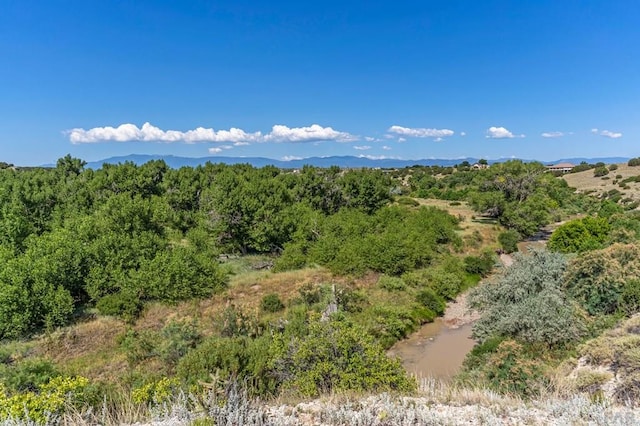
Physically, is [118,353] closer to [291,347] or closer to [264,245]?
[291,347]

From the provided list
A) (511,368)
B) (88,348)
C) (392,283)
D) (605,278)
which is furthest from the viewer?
(392,283)

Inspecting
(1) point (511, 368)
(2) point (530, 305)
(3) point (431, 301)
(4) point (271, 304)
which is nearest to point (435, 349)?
(3) point (431, 301)

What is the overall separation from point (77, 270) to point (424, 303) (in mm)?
19603

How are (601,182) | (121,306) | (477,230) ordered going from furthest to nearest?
(601,182), (477,230), (121,306)

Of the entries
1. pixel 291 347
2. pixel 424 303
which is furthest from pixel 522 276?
pixel 291 347

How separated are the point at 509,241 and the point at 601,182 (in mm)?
43028

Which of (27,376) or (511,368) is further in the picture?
(511,368)

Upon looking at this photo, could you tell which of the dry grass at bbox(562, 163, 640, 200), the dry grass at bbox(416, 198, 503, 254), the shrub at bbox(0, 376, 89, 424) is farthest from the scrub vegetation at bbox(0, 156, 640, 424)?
the dry grass at bbox(562, 163, 640, 200)

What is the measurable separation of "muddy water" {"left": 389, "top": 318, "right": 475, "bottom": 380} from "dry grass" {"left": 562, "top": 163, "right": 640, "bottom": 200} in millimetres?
44963

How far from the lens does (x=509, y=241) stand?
33.6 meters

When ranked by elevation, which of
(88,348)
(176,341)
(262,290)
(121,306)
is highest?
(176,341)

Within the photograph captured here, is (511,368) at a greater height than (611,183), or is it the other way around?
(611,183)

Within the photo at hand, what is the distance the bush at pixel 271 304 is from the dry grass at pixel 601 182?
51.3 meters

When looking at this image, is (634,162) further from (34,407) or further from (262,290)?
(34,407)
